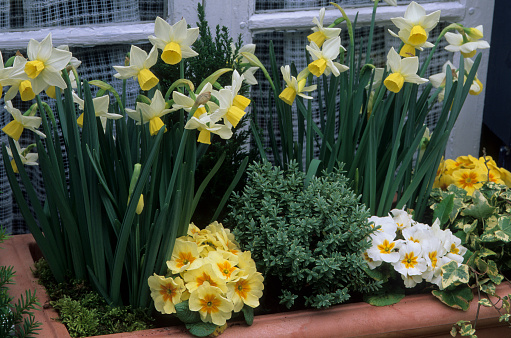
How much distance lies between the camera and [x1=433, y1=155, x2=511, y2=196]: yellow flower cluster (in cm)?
170

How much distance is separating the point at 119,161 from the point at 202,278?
1.09 feet

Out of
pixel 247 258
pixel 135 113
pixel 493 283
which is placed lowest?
pixel 493 283

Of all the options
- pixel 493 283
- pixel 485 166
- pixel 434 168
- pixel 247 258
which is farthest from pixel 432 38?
pixel 247 258

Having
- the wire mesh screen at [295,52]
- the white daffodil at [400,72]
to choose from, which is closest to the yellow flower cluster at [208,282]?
the white daffodil at [400,72]

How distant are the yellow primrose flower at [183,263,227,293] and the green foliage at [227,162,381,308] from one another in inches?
5.2

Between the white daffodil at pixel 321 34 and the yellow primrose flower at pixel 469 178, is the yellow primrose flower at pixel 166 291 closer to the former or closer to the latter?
the white daffodil at pixel 321 34

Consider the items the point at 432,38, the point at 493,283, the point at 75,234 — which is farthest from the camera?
the point at 432,38

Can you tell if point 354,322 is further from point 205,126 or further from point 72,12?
point 72,12

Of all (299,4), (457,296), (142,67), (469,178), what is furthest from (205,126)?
(469,178)

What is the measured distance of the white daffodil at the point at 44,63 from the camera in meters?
1.03

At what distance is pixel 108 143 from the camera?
1.27 meters

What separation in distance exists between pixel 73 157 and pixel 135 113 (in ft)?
0.62

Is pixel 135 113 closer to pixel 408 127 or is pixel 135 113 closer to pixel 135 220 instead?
pixel 135 220

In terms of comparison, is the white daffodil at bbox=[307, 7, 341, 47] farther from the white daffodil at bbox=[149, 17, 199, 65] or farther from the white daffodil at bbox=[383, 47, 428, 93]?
the white daffodil at bbox=[149, 17, 199, 65]
